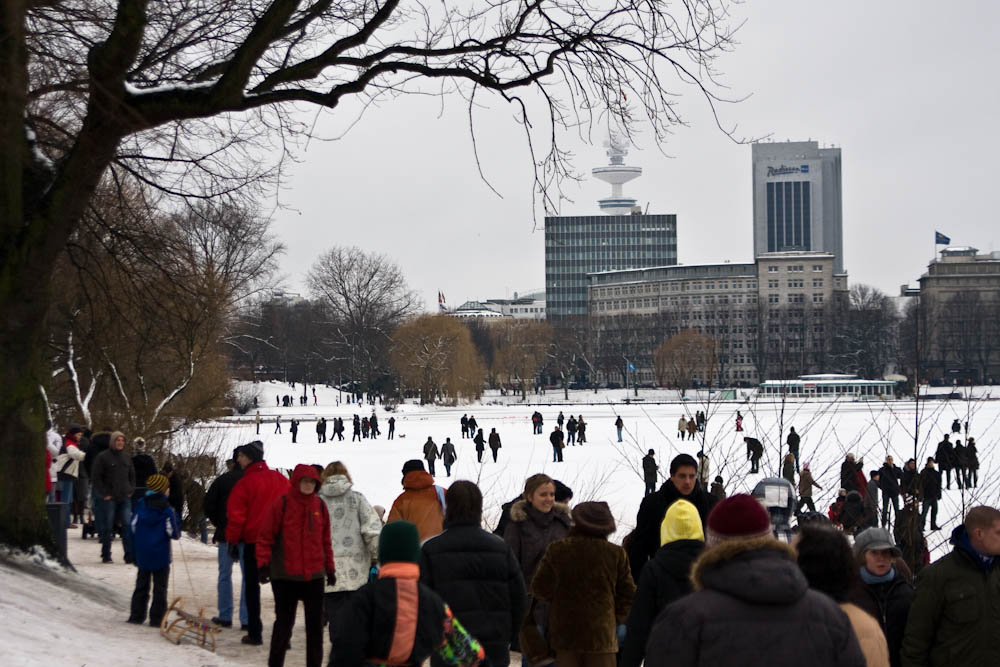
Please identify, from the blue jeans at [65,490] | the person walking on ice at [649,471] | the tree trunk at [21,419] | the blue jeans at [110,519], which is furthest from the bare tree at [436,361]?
the tree trunk at [21,419]

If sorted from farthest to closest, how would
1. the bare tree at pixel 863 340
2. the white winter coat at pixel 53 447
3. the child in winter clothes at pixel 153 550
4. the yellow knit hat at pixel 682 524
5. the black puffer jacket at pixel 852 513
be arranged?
the bare tree at pixel 863 340
the white winter coat at pixel 53 447
the black puffer jacket at pixel 852 513
the child in winter clothes at pixel 153 550
the yellow knit hat at pixel 682 524

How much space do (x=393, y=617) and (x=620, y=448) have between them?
34810 mm

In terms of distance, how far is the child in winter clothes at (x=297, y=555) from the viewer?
718cm

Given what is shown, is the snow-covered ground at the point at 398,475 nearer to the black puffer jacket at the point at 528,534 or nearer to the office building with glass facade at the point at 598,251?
the black puffer jacket at the point at 528,534

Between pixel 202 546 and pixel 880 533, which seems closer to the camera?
pixel 880 533

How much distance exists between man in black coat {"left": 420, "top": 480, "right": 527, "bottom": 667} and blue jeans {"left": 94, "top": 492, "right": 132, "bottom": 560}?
8.02 metres

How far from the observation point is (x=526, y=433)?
161 ft

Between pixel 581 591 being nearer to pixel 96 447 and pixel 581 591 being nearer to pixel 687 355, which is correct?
pixel 96 447

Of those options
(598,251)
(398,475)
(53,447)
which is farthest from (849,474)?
(598,251)

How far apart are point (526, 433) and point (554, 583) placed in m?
43.4

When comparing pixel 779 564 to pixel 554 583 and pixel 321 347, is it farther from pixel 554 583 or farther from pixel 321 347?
pixel 321 347

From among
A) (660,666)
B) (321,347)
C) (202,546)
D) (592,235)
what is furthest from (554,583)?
(592,235)

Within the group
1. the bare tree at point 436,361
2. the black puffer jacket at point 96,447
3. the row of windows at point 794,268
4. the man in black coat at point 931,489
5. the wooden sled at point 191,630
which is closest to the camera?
the wooden sled at point 191,630

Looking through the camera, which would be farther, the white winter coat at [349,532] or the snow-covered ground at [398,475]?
the white winter coat at [349,532]
